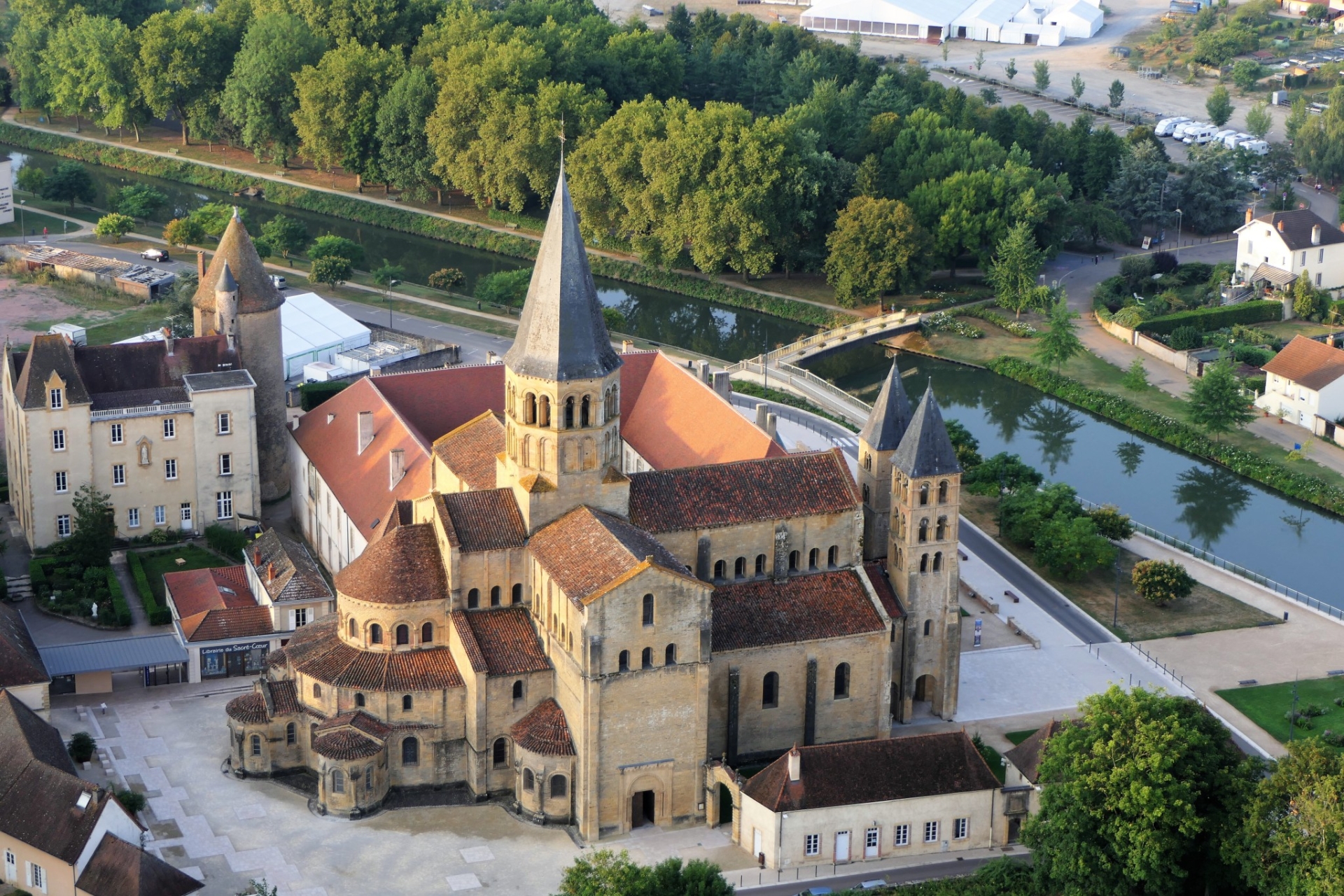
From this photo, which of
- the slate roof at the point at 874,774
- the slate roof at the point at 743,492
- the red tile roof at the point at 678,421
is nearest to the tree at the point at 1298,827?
the slate roof at the point at 874,774

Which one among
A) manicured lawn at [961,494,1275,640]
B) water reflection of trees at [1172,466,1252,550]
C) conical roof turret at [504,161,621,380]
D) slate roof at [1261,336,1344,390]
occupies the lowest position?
water reflection of trees at [1172,466,1252,550]

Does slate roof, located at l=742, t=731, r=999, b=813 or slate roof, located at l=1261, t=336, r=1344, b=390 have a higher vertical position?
slate roof, located at l=1261, t=336, r=1344, b=390

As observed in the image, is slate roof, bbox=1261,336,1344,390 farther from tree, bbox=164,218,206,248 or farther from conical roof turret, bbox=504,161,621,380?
tree, bbox=164,218,206,248

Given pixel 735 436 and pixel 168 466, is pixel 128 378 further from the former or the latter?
pixel 735 436

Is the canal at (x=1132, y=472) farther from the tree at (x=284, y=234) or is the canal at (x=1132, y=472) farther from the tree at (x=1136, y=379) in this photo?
the tree at (x=284, y=234)

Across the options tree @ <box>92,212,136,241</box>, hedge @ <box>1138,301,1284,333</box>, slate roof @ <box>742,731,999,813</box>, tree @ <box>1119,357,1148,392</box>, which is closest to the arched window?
slate roof @ <box>742,731,999,813</box>

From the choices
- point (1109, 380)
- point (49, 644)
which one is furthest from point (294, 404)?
point (1109, 380)

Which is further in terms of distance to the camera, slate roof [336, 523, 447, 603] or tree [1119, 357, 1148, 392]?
tree [1119, 357, 1148, 392]
